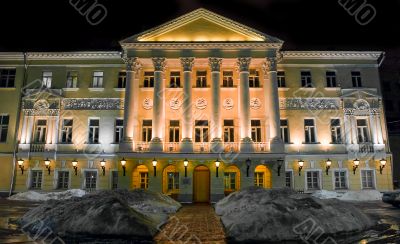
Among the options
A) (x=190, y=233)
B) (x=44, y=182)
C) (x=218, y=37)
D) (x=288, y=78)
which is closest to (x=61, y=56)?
(x=44, y=182)

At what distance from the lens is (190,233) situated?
1055cm

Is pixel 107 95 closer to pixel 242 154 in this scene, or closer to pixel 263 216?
pixel 242 154

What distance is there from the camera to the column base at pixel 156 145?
23531mm

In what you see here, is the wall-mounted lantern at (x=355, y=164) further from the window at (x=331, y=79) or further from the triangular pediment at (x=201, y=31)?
the triangular pediment at (x=201, y=31)

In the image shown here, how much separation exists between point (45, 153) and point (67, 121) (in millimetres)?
3106

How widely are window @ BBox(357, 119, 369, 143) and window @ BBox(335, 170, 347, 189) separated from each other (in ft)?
10.1

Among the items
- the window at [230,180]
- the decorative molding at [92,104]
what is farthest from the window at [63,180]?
the window at [230,180]

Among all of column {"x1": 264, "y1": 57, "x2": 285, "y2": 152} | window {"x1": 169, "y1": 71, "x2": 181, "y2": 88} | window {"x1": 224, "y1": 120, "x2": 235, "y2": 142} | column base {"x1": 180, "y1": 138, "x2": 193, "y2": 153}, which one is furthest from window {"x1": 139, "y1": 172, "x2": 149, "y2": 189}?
column {"x1": 264, "y1": 57, "x2": 285, "y2": 152}

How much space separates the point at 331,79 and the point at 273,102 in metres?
6.75

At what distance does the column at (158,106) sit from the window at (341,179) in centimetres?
1438

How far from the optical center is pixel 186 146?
23516 millimetres

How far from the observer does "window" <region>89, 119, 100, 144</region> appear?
2650 cm

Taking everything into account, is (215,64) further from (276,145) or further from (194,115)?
(276,145)

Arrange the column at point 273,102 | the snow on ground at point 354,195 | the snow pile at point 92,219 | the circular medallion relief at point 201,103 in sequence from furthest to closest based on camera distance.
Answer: the circular medallion relief at point 201,103 < the column at point 273,102 < the snow on ground at point 354,195 < the snow pile at point 92,219
